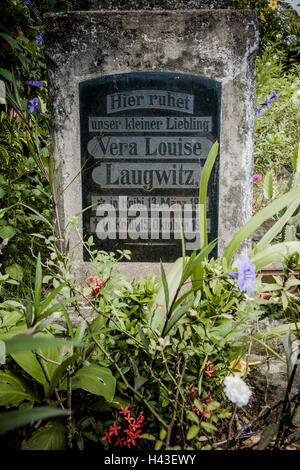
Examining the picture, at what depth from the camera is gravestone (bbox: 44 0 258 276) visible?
1.95 metres

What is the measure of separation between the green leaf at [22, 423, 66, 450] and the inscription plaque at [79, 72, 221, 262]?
3.97 ft

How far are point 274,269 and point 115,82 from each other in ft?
4.53

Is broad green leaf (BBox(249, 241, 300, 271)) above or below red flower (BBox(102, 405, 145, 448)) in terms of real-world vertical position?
above

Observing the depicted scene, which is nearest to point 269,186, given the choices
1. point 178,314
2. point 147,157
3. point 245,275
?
point 147,157

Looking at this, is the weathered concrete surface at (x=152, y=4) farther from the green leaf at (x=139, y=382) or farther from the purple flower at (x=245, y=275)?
the green leaf at (x=139, y=382)

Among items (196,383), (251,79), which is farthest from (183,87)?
(196,383)

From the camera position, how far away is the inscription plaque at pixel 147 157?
202cm

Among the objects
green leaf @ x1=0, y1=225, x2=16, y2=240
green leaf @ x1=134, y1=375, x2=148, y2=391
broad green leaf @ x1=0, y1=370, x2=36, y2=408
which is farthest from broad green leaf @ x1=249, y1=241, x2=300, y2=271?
green leaf @ x1=0, y1=225, x2=16, y2=240

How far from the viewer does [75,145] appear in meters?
2.08

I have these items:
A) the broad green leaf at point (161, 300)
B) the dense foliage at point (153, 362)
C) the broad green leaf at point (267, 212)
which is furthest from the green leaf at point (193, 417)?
the broad green leaf at point (267, 212)

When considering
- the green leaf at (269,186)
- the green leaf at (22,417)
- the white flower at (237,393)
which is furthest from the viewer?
the green leaf at (269,186)

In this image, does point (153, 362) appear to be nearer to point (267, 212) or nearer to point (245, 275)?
point (245, 275)

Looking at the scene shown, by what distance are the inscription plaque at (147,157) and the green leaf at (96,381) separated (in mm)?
1126

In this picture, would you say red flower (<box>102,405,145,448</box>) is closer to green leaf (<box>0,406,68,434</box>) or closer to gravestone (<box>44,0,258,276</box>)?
green leaf (<box>0,406,68,434</box>)
